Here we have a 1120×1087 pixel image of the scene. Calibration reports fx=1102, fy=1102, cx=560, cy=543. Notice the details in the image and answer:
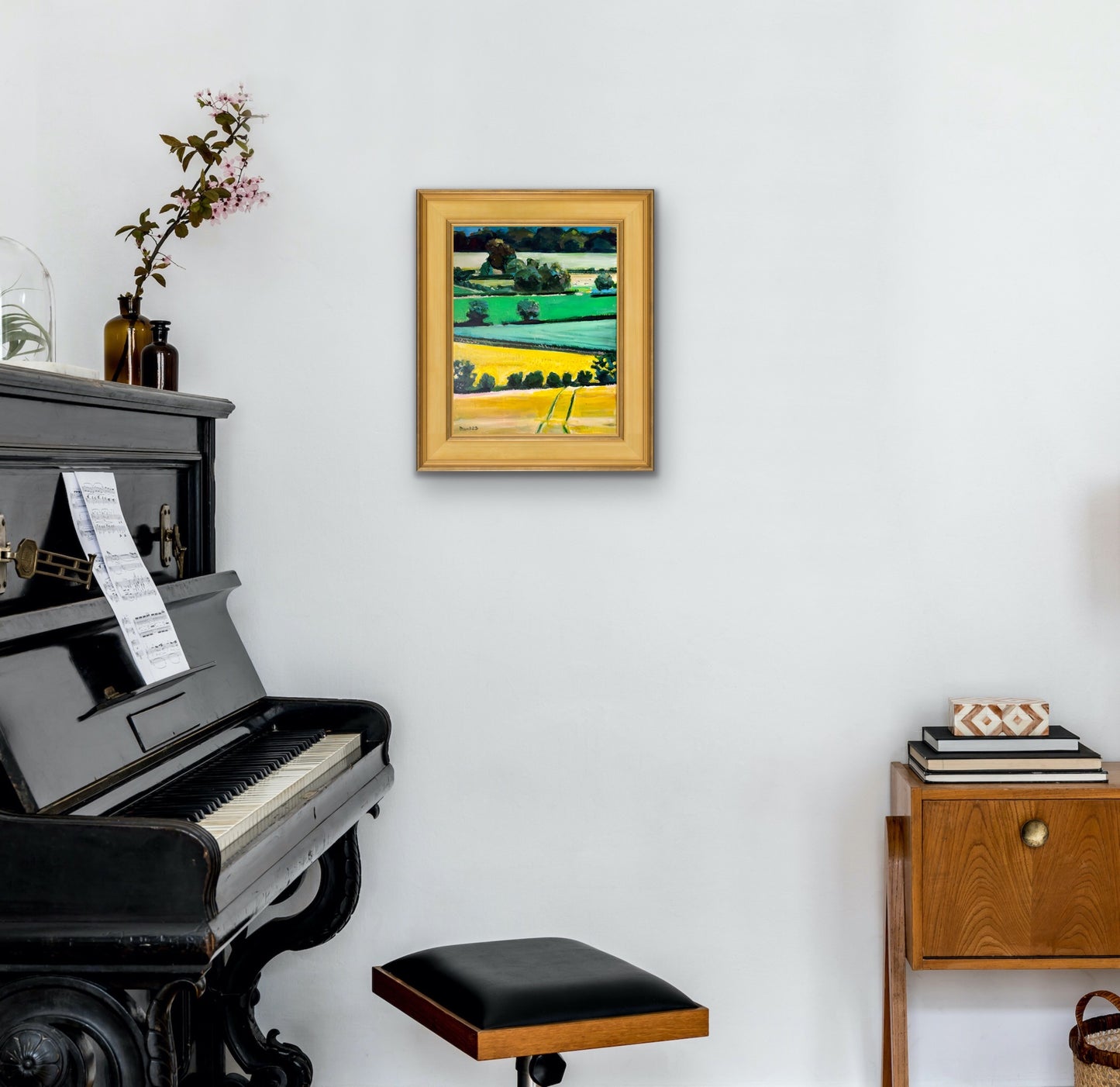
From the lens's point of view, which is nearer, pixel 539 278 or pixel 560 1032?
pixel 560 1032

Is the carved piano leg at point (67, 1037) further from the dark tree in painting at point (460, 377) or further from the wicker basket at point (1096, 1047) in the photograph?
the wicker basket at point (1096, 1047)

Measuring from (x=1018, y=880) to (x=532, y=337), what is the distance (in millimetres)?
1459

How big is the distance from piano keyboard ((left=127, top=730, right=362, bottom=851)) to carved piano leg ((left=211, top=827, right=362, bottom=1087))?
278 mm

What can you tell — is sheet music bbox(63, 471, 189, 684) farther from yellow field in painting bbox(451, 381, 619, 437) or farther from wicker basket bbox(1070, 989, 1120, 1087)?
wicker basket bbox(1070, 989, 1120, 1087)

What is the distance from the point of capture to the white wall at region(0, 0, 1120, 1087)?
2.36 m

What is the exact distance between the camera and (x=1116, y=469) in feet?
7.82

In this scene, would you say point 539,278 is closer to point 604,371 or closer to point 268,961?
point 604,371

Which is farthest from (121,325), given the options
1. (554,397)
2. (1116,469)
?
(1116,469)

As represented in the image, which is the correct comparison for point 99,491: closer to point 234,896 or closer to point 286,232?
point 234,896

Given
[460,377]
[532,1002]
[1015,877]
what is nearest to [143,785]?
[532,1002]

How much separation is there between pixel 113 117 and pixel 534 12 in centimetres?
93

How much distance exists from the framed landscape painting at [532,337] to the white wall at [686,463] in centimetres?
6

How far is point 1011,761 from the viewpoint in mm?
2166

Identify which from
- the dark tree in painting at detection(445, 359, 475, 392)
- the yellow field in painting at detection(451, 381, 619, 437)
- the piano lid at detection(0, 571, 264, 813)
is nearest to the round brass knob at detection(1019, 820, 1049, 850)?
the yellow field in painting at detection(451, 381, 619, 437)
